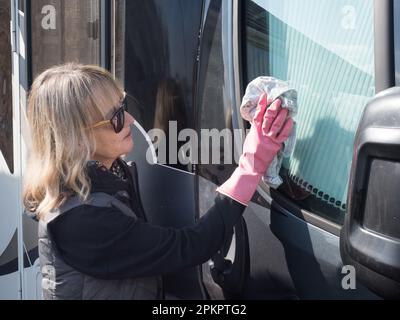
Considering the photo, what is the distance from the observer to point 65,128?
4.91ft

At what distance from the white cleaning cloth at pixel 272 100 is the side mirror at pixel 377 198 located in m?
0.39

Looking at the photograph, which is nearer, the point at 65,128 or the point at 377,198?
the point at 377,198

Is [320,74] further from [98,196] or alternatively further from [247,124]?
[98,196]

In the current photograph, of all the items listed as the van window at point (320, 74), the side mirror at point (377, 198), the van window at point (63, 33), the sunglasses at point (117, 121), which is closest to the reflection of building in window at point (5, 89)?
the van window at point (63, 33)

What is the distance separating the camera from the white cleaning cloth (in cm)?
140

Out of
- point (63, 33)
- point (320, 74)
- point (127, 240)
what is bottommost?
point (127, 240)

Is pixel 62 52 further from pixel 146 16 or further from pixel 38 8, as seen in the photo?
pixel 146 16

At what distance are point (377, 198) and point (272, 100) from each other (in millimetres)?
480

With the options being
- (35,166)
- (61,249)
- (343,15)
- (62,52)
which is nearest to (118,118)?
(35,166)

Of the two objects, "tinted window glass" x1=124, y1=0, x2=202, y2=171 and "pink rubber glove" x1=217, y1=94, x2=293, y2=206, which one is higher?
"tinted window glass" x1=124, y1=0, x2=202, y2=171

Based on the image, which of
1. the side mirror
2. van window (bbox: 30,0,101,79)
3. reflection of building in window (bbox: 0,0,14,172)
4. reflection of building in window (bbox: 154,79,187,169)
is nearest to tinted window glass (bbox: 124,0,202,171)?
reflection of building in window (bbox: 154,79,187,169)

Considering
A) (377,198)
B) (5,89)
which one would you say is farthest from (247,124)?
(5,89)

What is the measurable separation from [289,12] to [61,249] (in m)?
0.90
